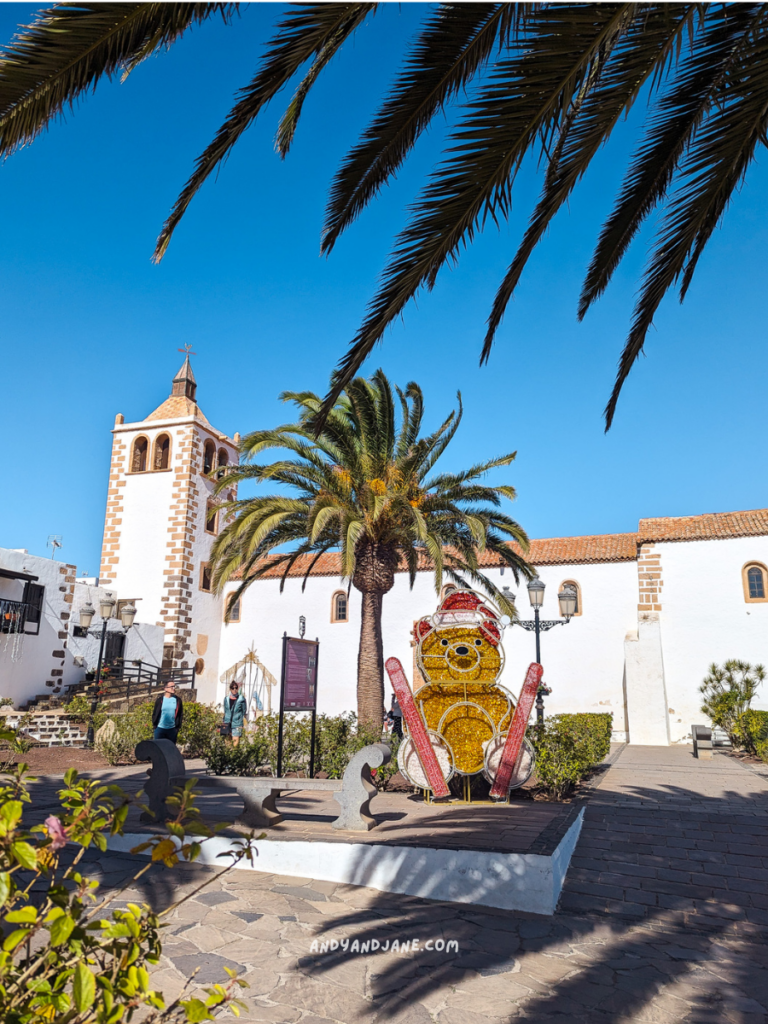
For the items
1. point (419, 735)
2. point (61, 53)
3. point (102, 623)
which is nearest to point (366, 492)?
point (419, 735)

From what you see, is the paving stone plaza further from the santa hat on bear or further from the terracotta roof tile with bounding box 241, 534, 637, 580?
the terracotta roof tile with bounding box 241, 534, 637, 580

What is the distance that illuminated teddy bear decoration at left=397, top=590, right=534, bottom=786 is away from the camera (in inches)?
342

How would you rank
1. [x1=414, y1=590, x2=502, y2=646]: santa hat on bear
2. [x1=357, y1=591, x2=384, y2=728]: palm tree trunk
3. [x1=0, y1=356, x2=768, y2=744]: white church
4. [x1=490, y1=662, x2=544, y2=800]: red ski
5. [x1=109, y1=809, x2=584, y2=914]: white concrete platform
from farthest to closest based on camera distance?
1. [x1=0, y1=356, x2=768, y2=744]: white church
2. [x1=357, y1=591, x2=384, y2=728]: palm tree trunk
3. [x1=414, y1=590, x2=502, y2=646]: santa hat on bear
4. [x1=490, y1=662, x2=544, y2=800]: red ski
5. [x1=109, y1=809, x2=584, y2=914]: white concrete platform

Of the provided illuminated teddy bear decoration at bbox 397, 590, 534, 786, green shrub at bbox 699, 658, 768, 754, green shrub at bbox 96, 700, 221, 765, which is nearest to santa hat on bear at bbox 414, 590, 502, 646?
illuminated teddy bear decoration at bbox 397, 590, 534, 786

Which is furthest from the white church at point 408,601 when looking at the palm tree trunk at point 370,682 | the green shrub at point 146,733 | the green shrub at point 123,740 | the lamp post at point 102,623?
the palm tree trunk at point 370,682

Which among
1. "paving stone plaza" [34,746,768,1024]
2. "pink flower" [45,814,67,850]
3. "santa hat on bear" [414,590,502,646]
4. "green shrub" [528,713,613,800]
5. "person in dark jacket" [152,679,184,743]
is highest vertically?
"santa hat on bear" [414,590,502,646]

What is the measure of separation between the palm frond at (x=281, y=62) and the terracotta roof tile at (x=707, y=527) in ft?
70.0

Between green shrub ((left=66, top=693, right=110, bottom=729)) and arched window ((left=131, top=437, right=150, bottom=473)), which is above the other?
arched window ((left=131, top=437, right=150, bottom=473))

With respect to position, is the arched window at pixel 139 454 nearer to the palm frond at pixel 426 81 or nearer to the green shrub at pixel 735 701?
the green shrub at pixel 735 701

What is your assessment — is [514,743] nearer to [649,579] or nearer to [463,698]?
[463,698]

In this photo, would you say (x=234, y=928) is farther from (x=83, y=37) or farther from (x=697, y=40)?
(x=697, y=40)

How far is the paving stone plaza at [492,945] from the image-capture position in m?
3.71

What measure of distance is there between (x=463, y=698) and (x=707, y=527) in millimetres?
16546

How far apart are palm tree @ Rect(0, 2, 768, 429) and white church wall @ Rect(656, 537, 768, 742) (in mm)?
19587
